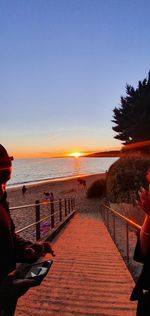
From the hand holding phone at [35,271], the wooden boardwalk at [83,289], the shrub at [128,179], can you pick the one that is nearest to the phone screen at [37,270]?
the hand holding phone at [35,271]

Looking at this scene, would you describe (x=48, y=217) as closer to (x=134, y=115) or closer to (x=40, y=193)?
(x=134, y=115)

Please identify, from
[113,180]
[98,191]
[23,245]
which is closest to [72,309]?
[23,245]

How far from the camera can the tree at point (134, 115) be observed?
2901 cm

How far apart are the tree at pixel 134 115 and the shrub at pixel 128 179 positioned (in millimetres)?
8352

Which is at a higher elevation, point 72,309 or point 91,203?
point 72,309

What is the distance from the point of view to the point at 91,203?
1210 inches

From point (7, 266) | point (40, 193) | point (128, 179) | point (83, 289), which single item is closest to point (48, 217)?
point (83, 289)

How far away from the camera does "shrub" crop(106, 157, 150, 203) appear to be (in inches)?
755

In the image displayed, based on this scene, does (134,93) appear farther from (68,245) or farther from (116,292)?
(116,292)

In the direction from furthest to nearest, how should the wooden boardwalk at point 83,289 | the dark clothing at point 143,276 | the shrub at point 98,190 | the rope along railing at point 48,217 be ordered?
the shrub at point 98,190 → the rope along railing at point 48,217 → the wooden boardwalk at point 83,289 → the dark clothing at point 143,276

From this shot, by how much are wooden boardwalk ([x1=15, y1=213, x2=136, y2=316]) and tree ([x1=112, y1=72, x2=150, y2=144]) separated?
22.0 m

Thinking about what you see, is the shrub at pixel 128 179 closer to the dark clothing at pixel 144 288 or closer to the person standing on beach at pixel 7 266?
the dark clothing at pixel 144 288

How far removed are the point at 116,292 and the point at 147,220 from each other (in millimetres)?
3129

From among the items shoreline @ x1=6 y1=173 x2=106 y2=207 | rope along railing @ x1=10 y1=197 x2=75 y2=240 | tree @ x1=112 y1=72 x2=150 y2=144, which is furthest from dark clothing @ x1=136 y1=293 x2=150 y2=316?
shoreline @ x1=6 y1=173 x2=106 y2=207
